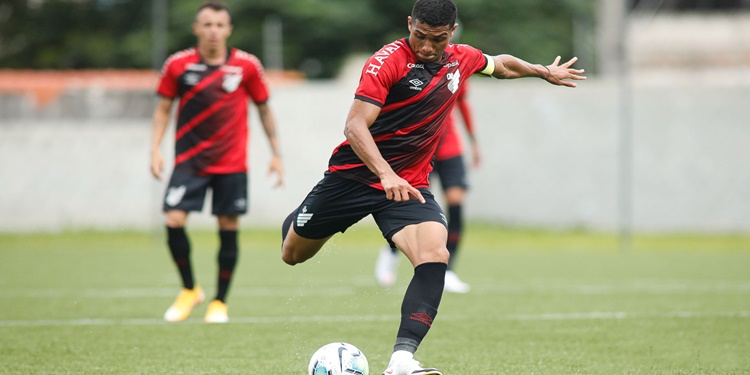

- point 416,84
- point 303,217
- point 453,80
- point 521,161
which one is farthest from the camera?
point 521,161

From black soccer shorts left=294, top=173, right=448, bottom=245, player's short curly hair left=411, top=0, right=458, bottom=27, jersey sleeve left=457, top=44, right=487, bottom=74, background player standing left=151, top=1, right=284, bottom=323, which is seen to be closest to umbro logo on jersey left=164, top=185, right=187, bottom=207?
background player standing left=151, top=1, right=284, bottom=323

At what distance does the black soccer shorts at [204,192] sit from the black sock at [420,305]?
3.02 meters

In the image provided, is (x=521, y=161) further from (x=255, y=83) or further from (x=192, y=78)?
(x=192, y=78)

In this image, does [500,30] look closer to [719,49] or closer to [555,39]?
[555,39]

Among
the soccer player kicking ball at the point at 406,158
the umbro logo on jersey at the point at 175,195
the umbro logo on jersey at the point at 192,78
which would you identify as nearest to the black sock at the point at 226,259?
the umbro logo on jersey at the point at 175,195

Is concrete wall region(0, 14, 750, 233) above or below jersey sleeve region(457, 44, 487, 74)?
below

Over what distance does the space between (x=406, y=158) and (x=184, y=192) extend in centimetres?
278

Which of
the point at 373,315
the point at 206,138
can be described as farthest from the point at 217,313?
the point at 206,138

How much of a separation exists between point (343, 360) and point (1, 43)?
2318 cm

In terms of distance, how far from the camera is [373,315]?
775 centimetres

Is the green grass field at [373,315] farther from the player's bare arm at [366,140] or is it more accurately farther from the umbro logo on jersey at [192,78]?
the umbro logo on jersey at [192,78]

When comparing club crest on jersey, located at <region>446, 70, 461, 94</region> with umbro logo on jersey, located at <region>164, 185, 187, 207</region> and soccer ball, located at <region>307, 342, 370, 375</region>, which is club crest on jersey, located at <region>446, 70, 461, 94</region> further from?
umbro logo on jersey, located at <region>164, 185, 187, 207</region>

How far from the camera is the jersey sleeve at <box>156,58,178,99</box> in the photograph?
7586 millimetres

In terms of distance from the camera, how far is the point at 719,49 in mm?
21109
